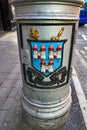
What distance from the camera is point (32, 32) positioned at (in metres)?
1.58

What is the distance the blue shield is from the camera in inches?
63.6

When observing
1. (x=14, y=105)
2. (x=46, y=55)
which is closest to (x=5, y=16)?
(x=14, y=105)

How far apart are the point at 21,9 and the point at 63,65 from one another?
→ 0.75 metres

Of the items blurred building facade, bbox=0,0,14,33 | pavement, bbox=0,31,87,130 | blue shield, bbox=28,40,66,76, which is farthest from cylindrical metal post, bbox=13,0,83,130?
blurred building facade, bbox=0,0,14,33

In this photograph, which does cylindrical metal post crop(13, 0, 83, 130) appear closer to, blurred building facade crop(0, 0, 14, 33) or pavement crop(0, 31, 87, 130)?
pavement crop(0, 31, 87, 130)

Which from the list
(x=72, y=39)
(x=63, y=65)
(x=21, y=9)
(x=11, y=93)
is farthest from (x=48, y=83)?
(x=11, y=93)

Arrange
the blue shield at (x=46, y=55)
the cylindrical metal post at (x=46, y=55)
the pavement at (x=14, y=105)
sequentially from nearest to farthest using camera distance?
the cylindrical metal post at (x=46, y=55)
the blue shield at (x=46, y=55)
the pavement at (x=14, y=105)

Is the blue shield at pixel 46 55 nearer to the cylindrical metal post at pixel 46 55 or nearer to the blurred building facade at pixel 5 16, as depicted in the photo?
the cylindrical metal post at pixel 46 55

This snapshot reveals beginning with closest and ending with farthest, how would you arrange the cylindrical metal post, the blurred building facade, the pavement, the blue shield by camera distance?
the cylindrical metal post, the blue shield, the pavement, the blurred building facade

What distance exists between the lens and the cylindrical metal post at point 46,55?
59.5 inches

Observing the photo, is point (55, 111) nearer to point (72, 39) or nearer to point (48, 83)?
point (48, 83)

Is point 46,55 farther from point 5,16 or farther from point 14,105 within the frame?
point 5,16

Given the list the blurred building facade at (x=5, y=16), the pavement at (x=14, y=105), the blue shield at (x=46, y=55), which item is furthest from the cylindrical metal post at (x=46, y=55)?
the blurred building facade at (x=5, y=16)

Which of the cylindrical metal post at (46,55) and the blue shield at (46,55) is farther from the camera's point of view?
the blue shield at (46,55)
